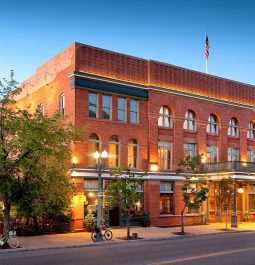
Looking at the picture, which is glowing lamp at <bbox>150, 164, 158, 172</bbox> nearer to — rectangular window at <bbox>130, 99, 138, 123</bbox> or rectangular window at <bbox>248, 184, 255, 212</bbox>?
rectangular window at <bbox>130, 99, 138, 123</bbox>

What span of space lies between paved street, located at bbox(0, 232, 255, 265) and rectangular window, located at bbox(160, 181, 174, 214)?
13.1 meters

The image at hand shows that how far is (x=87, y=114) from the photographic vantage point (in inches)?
1355

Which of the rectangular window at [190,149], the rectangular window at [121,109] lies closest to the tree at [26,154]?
the rectangular window at [121,109]

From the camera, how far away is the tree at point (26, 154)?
23.6m

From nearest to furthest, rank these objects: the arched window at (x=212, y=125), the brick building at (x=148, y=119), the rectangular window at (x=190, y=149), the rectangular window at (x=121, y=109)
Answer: the brick building at (x=148, y=119) → the rectangular window at (x=121, y=109) → the rectangular window at (x=190, y=149) → the arched window at (x=212, y=125)

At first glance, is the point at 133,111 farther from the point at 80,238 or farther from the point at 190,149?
the point at 80,238

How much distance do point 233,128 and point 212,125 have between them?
3110mm

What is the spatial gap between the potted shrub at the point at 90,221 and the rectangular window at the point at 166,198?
27.2 ft

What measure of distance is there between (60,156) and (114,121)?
1084 cm

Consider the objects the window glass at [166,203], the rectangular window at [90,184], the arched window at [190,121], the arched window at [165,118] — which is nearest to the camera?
the rectangular window at [90,184]

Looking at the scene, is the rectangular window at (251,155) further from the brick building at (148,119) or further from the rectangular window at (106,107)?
the rectangular window at (106,107)

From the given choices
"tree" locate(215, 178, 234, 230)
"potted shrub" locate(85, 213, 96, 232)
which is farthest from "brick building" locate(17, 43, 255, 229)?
"tree" locate(215, 178, 234, 230)

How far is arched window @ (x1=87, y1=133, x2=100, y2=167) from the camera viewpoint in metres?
34.5

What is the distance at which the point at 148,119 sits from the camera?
38281 mm
